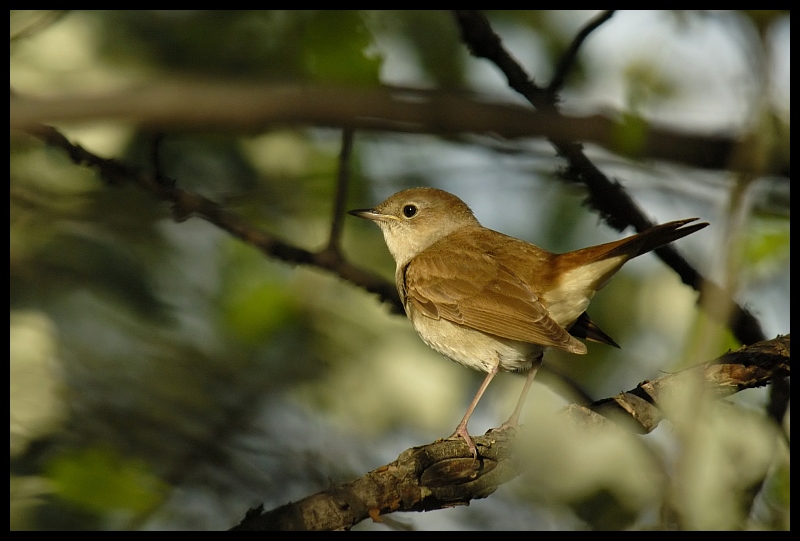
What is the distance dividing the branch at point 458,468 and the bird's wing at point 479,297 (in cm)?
41

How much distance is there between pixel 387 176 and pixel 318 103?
229 centimetres

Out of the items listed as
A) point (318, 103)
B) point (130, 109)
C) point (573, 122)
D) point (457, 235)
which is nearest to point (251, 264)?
point (457, 235)

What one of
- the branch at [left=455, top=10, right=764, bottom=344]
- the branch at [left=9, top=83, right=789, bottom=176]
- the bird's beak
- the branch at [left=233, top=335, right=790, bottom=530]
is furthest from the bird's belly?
the branch at [left=9, top=83, right=789, bottom=176]

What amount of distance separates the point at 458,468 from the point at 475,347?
136 cm

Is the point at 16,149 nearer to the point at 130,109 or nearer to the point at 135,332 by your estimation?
the point at 135,332

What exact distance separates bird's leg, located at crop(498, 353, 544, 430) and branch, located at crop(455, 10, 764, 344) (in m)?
0.98

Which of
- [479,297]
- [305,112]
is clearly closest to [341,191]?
[479,297]

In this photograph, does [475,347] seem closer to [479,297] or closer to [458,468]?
[479,297]

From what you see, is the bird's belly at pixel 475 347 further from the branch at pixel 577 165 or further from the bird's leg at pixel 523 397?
the branch at pixel 577 165

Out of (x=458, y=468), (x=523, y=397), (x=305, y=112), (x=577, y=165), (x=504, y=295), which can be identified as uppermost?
(x=577, y=165)

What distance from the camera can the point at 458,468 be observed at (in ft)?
11.2

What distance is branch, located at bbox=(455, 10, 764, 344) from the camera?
4129mm

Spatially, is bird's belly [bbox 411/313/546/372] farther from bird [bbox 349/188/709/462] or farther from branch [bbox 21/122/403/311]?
branch [bbox 21/122/403/311]

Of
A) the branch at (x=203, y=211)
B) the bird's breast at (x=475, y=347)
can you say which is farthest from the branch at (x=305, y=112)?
the bird's breast at (x=475, y=347)
